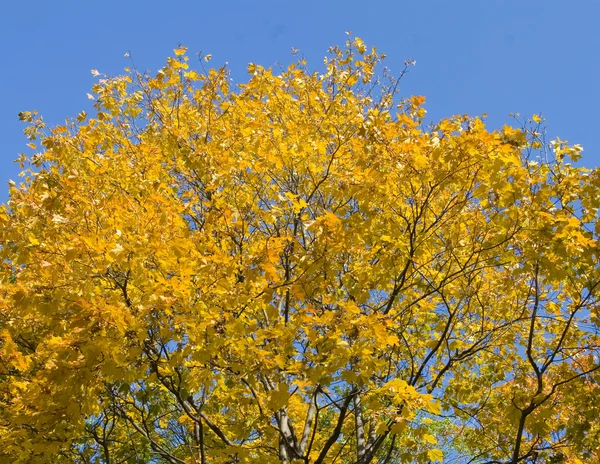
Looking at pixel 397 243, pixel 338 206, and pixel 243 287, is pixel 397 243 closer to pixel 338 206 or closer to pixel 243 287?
pixel 338 206

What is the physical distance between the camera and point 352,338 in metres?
4.04

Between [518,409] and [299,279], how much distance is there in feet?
7.94

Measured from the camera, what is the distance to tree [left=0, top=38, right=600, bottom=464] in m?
3.84

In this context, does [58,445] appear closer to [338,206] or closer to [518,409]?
[338,206]

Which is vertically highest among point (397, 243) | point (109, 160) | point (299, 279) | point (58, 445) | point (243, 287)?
point (109, 160)

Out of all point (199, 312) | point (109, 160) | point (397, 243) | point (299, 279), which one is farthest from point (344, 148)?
point (199, 312)

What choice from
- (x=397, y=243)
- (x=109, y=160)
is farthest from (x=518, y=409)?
(x=109, y=160)

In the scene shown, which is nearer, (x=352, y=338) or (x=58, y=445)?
(x=352, y=338)

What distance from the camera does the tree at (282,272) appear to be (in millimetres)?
3836

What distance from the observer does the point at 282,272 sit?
5.96 metres

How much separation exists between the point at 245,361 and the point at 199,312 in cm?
61

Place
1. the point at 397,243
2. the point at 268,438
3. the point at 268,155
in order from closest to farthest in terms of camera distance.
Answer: the point at 397,243, the point at 268,155, the point at 268,438

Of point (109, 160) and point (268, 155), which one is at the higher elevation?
point (109, 160)

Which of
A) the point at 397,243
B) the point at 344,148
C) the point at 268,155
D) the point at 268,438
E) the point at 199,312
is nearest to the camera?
the point at 199,312
